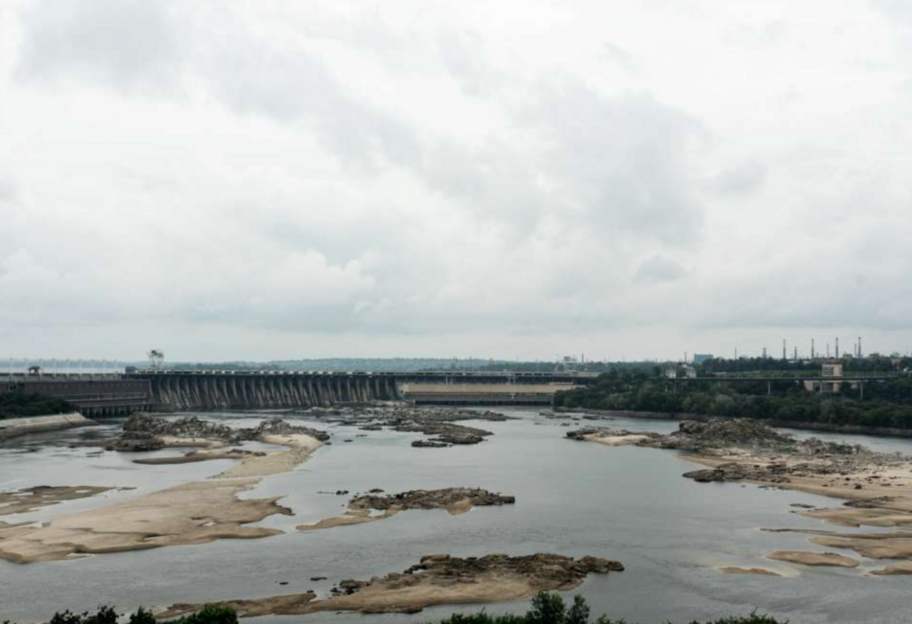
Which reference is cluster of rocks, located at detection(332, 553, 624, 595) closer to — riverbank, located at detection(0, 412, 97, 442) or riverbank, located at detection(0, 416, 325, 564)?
riverbank, located at detection(0, 416, 325, 564)

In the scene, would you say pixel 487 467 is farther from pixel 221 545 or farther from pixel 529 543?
pixel 221 545

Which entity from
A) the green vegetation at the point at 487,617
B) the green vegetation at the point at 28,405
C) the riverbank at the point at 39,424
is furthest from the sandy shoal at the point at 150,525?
the green vegetation at the point at 28,405

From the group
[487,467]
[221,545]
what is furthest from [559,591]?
[487,467]

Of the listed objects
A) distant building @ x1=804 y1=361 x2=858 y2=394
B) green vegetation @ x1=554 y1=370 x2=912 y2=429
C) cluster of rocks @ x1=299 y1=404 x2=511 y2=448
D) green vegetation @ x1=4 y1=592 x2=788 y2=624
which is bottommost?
cluster of rocks @ x1=299 y1=404 x2=511 y2=448

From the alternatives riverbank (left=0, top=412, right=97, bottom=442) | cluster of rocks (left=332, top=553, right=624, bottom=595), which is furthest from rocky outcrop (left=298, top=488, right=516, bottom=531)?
riverbank (left=0, top=412, right=97, bottom=442)

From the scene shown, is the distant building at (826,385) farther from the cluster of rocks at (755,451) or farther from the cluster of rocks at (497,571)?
the cluster of rocks at (497,571)

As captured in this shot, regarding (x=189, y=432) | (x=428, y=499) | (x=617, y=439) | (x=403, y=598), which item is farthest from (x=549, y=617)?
(x=189, y=432)

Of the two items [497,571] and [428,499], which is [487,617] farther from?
[428,499]
